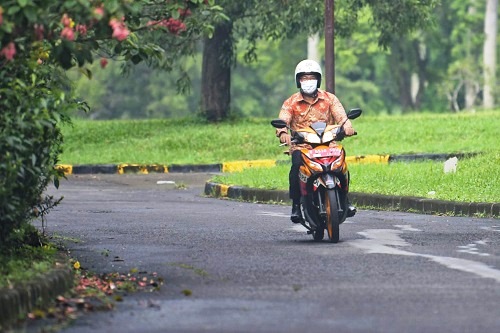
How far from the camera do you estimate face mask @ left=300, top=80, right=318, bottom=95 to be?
14922mm

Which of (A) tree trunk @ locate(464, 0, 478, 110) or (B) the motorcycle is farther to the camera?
(A) tree trunk @ locate(464, 0, 478, 110)

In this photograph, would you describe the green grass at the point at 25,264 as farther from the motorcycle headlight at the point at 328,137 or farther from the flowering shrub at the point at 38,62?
the motorcycle headlight at the point at 328,137

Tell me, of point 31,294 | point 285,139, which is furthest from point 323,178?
point 31,294

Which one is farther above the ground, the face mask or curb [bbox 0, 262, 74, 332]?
the face mask

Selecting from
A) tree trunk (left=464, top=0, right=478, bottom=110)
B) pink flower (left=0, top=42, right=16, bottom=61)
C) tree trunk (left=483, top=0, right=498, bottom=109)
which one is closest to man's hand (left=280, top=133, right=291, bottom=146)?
pink flower (left=0, top=42, right=16, bottom=61)

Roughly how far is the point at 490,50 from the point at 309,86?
55.6 meters

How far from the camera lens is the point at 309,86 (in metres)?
14.9

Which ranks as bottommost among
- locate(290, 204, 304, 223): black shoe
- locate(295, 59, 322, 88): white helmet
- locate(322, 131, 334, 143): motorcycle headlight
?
locate(290, 204, 304, 223): black shoe

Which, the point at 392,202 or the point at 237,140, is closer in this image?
the point at 392,202

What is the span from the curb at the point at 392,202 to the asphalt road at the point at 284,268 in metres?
0.60

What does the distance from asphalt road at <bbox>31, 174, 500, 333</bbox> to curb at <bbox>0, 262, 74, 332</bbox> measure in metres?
0.37

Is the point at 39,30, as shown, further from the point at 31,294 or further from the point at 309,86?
the point at 309,86

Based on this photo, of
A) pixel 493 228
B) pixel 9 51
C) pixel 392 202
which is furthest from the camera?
pixel 392 202

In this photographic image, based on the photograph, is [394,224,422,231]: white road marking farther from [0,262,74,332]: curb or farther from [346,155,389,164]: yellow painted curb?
[346,155,389,164]: yellow painted curb
